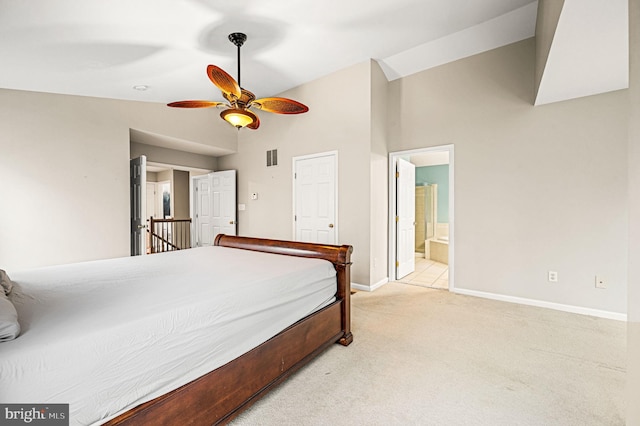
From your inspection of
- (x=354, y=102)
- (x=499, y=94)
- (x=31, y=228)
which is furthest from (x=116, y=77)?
(x=499, y=94)

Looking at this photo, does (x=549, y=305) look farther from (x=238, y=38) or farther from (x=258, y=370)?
(x=238, y=38)

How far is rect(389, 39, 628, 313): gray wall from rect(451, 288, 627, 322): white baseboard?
0.05 metres

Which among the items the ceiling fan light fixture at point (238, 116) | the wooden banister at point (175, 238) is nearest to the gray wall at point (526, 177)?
the ceiling fan light fixture at point (238, 116)

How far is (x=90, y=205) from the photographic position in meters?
3.77

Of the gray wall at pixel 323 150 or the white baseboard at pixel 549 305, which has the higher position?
the gray wall at pixel 323 150

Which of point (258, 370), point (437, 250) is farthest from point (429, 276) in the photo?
point (258, 370)

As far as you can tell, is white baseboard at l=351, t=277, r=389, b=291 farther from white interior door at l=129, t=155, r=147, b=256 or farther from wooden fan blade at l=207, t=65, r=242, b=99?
white interior door at l=129, t=155, r=147, b=256

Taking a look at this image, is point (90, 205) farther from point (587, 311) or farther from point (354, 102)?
point (587, 311)

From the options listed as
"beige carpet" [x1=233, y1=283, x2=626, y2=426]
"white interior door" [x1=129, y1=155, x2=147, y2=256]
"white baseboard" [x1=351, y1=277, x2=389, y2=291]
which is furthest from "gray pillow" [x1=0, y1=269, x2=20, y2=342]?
"white baseboard" [x1=351, y1=277, x2=389, y2=291]

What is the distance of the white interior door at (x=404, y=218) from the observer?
445 cm

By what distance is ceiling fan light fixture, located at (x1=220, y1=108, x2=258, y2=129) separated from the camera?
2.63 meters

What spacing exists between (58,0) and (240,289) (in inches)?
91.6

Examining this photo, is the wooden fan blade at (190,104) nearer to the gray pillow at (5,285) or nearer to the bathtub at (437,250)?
the gray pillow at (5,285)

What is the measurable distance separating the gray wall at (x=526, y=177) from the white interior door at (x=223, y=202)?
343cm
